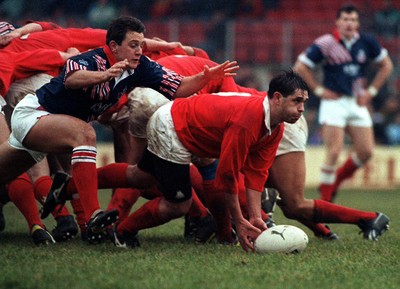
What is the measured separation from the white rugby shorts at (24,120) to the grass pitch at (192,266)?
75cm

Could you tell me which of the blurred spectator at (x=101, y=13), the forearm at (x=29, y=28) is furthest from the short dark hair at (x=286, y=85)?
the blurred spectator at (x=101, y=13)

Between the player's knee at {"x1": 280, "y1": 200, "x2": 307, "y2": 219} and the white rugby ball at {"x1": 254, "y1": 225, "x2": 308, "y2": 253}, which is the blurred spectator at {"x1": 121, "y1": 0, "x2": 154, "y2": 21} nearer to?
the player's knee at {"x1": 280, "y1": 200, "x2": 307, "y2": 219}

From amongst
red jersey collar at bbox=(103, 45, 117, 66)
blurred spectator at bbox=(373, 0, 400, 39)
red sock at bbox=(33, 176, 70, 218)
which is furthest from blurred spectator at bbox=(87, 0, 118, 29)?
red jersey collar at bbox=(103, 45, 117, 66)

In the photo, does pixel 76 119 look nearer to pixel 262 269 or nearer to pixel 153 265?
pixel 153 265

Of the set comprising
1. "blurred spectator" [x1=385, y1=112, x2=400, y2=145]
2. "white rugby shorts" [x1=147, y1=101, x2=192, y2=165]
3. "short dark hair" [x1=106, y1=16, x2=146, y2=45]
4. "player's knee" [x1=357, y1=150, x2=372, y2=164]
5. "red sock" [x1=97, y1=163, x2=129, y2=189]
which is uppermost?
"short dark hair" [x1=106, y1=16, x2=146, y2=45]

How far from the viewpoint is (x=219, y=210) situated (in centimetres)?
725

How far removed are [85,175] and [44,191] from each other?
1264mm

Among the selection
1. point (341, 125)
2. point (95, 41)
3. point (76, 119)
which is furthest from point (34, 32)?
point (341, 125)

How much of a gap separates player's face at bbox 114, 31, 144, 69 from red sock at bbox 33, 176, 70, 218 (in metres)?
1.51

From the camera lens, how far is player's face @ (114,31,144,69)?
6652 mm

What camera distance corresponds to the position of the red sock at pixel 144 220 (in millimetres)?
6926

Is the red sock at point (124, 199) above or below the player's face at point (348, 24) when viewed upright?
below

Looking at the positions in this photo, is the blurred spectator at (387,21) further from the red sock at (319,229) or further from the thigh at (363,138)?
the red sock at (319,229)

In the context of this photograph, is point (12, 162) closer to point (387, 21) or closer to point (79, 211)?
point (79, 211)
